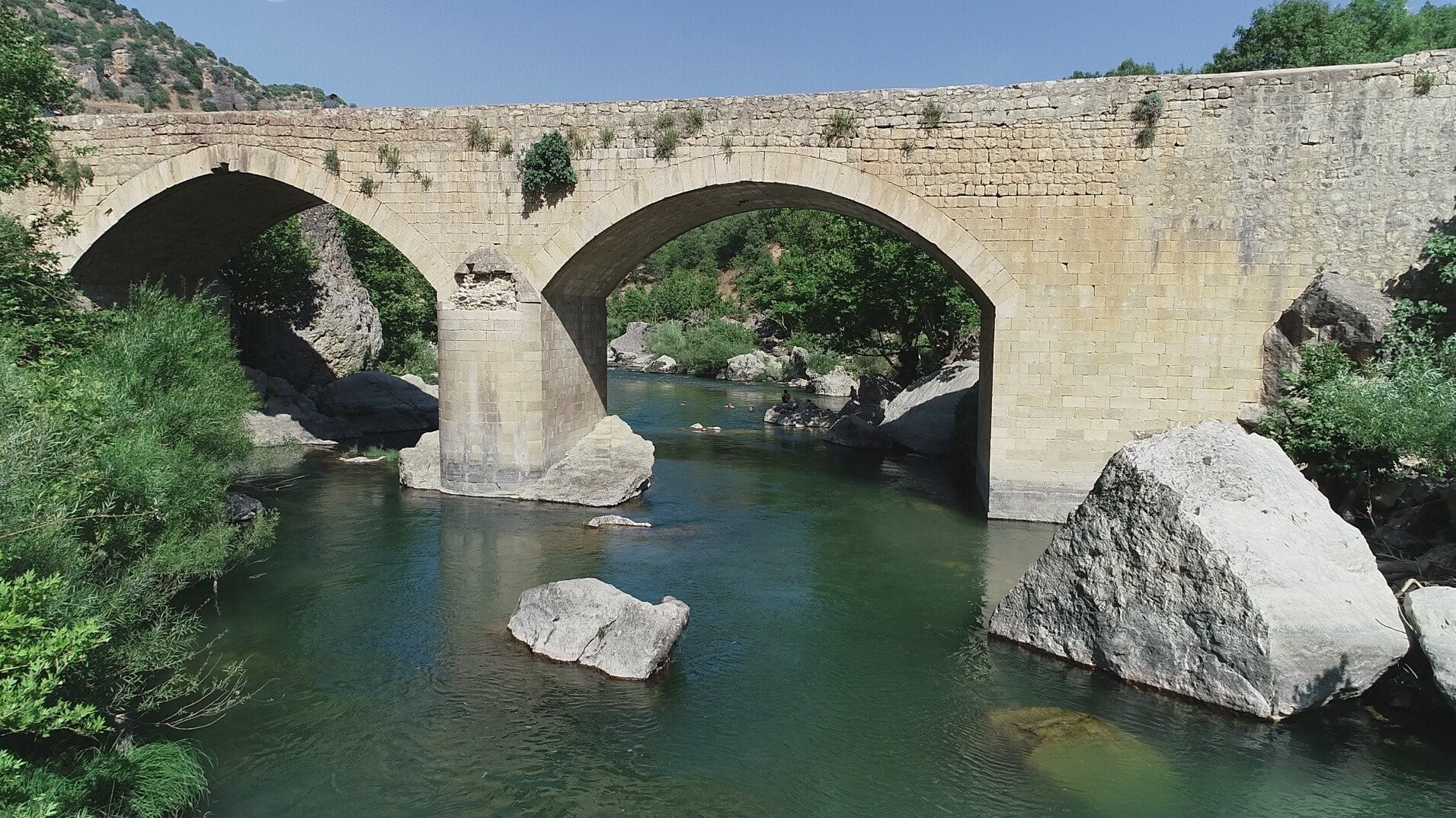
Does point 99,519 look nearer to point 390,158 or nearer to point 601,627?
point 601,627

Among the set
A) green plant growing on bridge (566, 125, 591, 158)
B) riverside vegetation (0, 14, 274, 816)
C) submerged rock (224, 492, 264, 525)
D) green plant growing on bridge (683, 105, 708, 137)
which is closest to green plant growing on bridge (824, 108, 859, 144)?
green plant growing on bridge (683, 105, 708, 137)

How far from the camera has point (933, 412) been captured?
16797 millimetres

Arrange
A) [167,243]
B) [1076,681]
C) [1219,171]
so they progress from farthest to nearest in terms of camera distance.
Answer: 1. [167,243]
2. [1219,171]
3. [1076,681]

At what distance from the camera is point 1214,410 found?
34.6 ft

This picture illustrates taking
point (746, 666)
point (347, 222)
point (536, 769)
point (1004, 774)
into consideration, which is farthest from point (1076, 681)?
point (347, 222)

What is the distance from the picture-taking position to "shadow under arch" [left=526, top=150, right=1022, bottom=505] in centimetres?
1096

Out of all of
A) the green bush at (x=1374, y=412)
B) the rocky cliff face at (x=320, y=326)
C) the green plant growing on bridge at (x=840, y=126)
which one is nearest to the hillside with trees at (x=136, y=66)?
the rocky cliff face at (x=320, y=326)

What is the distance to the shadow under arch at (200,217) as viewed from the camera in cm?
1229

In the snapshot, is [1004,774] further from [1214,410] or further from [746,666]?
[1214,410]

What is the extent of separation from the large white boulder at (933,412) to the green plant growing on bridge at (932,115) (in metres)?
6.44

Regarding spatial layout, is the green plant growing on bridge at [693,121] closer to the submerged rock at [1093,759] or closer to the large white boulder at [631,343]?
the submerged rock at [1093,759]

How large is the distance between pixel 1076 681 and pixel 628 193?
25.1 feet

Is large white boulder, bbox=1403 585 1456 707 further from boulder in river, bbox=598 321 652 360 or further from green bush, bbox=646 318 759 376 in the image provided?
boulder in river, bbox=598 321 652 360

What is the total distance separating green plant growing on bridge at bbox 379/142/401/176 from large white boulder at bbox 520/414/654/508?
14.4 ft
